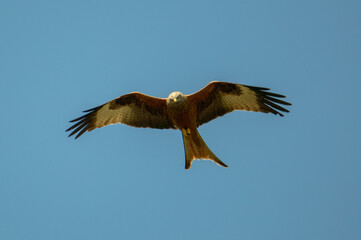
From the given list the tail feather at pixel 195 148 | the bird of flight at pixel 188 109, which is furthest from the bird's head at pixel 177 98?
the tail feather at pixel 195 148

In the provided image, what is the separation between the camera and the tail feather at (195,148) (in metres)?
9.65

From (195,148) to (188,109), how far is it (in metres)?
0.89

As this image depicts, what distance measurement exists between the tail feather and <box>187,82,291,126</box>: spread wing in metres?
0.38

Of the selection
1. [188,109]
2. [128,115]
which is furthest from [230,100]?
[128,115]

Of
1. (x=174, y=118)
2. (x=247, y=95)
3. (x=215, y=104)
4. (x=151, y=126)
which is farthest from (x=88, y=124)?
(x=247, y=95)

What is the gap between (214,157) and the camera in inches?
378

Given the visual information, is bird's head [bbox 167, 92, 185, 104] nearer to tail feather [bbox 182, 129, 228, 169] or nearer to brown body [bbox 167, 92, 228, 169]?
brown body [bbox 167, 92, 228, 169]

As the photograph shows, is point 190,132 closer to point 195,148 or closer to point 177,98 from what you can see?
point 195,148

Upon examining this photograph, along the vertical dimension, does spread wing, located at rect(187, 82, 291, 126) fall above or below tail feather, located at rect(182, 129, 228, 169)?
above

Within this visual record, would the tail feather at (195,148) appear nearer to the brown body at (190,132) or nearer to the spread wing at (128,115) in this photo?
the brown body at (190,132)

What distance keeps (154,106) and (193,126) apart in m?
1.04

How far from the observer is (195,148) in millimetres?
9727

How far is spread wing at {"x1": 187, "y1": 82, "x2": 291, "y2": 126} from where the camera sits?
977cm

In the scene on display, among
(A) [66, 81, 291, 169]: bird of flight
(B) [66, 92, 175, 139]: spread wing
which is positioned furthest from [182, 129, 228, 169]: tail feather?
(B) [66, 92, 175, 139]: spread wing
